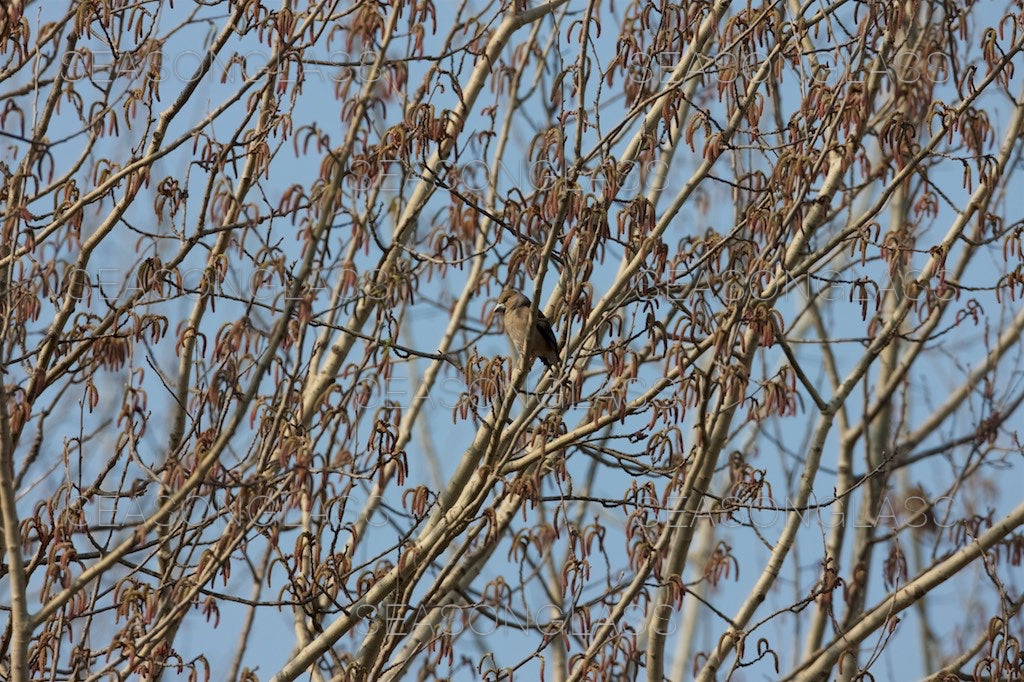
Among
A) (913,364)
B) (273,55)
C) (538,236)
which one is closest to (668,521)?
(538,236)

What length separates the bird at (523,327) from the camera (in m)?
A: 5.95

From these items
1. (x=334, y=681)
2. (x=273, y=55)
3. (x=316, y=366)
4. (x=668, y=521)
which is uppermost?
(x=273, y=55)

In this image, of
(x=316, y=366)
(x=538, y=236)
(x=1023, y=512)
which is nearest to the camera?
(x=538, y=236)

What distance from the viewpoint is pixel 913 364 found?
769 cm

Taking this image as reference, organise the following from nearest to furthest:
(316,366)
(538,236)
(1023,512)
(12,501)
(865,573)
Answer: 1. (12,501)
2. (538,236)
3. (1023,512)
4. (316,366)
5. (865,573)

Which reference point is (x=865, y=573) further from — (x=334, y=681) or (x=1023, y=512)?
(x=334, y=681)

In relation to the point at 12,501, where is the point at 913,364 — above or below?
above

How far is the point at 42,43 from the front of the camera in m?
5.33

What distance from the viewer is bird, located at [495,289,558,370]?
5.95 metres

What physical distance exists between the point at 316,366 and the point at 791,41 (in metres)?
2.70

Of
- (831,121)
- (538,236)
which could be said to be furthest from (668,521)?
→ (831,121)

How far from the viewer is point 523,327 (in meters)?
5.98

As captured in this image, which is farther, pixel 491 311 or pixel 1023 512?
pixel 491 311

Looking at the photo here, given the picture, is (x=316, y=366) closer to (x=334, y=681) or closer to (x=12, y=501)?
(x=334, y=681)
